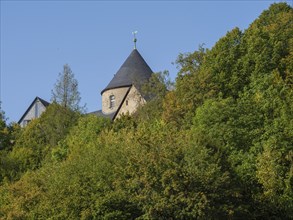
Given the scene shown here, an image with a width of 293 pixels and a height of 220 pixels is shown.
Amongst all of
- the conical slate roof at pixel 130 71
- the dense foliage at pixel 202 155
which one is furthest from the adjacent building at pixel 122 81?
the dense foliage at pixel 202 155

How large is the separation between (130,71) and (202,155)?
1471 inches

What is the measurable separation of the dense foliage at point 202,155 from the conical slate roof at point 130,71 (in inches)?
807

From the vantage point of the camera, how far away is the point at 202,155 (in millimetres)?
29000

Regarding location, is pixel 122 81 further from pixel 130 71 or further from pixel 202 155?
pixel 202 155

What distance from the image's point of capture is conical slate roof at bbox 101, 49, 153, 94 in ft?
213

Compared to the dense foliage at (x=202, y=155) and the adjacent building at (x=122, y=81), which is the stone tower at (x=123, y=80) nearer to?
the adjacent building at (x=122, y=81)

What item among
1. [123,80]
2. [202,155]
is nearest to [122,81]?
[123,80]

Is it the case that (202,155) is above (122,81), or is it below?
below

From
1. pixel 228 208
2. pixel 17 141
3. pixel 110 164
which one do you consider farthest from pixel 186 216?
pixel 17 141

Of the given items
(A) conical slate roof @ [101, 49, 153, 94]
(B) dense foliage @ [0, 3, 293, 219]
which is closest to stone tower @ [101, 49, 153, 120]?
(A) conical slate roof @ [101, 49, 153, 94]

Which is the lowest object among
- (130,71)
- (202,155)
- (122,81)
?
(202,155)

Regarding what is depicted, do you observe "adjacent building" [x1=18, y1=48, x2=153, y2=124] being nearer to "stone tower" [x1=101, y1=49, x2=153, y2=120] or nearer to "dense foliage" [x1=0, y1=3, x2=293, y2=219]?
"stone tower" [x1=101, y1=49, x2=153, y2=120]

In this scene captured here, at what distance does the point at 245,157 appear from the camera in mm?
32250

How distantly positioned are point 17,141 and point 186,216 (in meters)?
27.5
